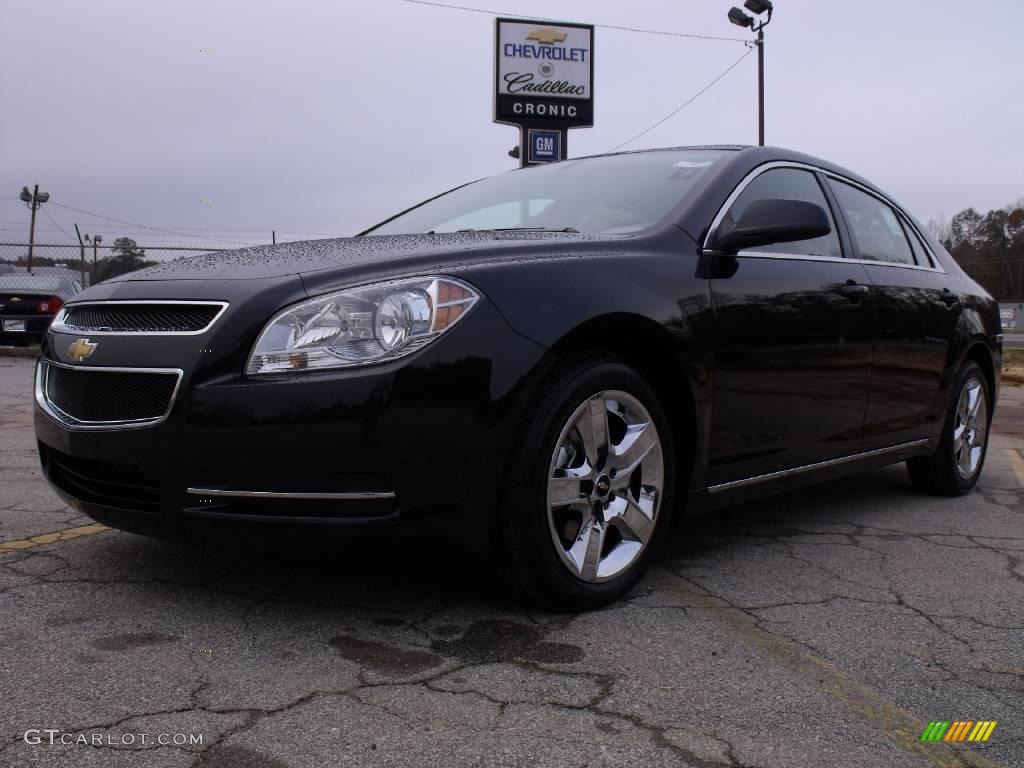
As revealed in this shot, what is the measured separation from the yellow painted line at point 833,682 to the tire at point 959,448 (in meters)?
2.33

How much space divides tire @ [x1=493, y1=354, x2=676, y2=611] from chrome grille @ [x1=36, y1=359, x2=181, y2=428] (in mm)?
914

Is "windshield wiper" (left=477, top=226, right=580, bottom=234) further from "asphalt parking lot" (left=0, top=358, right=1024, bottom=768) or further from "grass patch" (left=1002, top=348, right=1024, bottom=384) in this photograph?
"grass patch" (left=1002, top=348, right=1024, bottom=384)

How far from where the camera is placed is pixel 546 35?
15.8 meters

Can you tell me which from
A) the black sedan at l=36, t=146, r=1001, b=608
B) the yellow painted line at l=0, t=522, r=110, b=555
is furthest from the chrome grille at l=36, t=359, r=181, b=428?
the yellow painted line at l=0, t=522, r=110, b=555

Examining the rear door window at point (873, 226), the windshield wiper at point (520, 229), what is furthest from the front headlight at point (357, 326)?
the rear door window at point (873, 226)

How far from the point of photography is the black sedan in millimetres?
2467

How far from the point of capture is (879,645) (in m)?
2.68

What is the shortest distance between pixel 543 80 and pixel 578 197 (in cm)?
1241

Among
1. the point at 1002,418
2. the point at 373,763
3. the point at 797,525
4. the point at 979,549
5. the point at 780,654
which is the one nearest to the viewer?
the point at 373,763

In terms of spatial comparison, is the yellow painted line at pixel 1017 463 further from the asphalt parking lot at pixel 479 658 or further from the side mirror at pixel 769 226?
the side mirror at pixel 769 226

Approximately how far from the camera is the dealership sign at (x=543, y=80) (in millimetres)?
15250

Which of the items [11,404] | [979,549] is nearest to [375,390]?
[979,549]

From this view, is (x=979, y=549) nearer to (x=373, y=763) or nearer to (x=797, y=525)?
(x=797, y=525)

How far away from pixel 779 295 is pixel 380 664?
1.99 m
